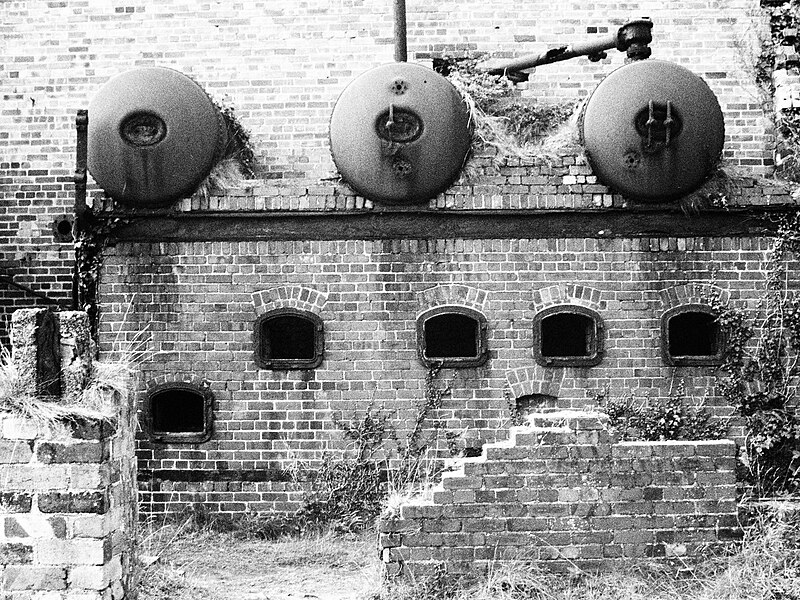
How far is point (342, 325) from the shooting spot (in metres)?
7.45

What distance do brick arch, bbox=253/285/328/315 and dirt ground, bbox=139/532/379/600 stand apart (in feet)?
6.62

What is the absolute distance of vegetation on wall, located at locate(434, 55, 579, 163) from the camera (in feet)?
25.0

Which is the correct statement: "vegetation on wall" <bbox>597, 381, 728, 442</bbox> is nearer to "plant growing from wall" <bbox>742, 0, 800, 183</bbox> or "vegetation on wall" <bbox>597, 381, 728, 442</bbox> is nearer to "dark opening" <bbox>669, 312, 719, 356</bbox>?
"dark opening" <bbox>669, 312, 719, 356</bbox>

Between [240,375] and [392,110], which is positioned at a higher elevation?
[392,110]

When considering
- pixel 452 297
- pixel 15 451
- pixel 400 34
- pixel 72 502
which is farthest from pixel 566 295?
pixel 15 451

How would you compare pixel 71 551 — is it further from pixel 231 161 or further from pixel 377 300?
pixel 231 161

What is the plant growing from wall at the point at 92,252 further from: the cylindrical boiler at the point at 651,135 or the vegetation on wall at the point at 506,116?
the cylindrical boiler at the point at 651,135

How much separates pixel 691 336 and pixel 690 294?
39.3 inches

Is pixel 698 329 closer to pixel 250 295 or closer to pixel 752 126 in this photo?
pixel 752 126

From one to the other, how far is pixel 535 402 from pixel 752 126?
13.7ft

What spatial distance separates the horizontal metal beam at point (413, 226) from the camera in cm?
749

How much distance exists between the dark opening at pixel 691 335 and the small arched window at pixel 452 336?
74.6 inches

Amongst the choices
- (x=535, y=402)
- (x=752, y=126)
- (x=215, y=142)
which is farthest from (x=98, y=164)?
(x=752, y=126)

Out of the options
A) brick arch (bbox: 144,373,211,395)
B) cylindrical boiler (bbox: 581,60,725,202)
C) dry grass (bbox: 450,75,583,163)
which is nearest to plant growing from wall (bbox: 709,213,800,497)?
cylindrical boiler (bbox: 581,60,725,202)
